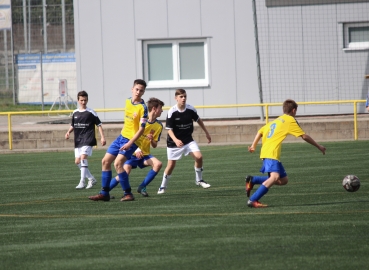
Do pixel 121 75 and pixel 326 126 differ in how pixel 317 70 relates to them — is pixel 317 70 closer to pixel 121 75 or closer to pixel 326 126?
pixel 326 126

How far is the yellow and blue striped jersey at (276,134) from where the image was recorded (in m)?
10.5

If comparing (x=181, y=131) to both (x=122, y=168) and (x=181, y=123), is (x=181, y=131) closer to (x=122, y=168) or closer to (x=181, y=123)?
(x=181, y=123)

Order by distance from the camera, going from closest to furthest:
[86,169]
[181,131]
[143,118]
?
[143,118], [181,131], [86,169]

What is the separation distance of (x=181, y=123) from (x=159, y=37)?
13.2 m

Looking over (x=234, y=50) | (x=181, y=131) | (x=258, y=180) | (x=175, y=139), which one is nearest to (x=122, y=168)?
(x=175, y=139)

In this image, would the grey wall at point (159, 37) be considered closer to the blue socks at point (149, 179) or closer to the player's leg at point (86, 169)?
the player's leg at point (86, 169)

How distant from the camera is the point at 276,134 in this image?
34.9 ft

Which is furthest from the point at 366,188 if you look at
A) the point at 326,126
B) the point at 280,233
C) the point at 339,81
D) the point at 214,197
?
the point at 339,81

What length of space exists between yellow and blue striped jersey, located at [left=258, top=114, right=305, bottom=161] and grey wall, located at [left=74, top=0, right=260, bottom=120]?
48.4 feet

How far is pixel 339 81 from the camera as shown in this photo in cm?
2538

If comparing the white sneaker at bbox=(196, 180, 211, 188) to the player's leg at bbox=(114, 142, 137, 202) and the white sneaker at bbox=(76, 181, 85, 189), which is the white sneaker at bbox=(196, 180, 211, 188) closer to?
the player's leg at bbox=(114, 142, 137, 202)

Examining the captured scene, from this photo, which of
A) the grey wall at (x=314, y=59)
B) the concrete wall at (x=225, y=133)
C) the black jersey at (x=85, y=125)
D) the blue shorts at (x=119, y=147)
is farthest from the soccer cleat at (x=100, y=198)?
the grey wall at (x=314, y=59)

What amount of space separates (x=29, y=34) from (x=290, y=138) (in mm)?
18401

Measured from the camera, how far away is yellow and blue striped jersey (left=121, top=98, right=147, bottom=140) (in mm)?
11789
